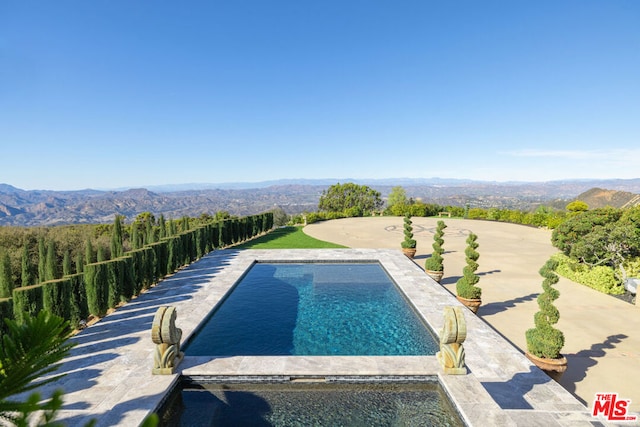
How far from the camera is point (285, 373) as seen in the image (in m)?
6.73

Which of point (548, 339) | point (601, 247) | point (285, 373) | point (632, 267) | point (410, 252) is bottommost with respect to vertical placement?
point (285, 373)

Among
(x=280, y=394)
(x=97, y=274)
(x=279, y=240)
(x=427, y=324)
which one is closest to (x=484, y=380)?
(x=427, y=324)

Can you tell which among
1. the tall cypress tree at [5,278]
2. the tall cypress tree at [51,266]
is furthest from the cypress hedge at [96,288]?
the tall cypress tree at [5,278]

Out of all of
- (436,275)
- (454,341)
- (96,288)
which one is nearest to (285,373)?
(454,341)

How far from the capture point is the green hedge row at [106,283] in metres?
8.24

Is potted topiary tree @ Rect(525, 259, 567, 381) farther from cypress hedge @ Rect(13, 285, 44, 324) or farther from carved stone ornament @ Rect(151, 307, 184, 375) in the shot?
cypress hedge @ Rect(13, 285, 44, 324)

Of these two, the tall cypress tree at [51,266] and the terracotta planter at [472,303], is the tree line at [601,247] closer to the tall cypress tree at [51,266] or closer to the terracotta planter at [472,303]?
the terracotta planter at [472,303]

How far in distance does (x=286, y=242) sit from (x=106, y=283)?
546 inches

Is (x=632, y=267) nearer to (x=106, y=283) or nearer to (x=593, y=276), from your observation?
(x=593, y=276)

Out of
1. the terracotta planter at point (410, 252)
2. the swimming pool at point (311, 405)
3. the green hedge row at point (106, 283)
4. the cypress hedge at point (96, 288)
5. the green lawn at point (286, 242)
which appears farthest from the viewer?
the green lawn at point (286, 242)

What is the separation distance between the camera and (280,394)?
6.46 meters

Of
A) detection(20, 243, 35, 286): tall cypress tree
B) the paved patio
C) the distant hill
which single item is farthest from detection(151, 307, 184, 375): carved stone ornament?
the distant hill

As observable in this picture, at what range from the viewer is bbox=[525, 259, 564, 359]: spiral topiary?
7254mm

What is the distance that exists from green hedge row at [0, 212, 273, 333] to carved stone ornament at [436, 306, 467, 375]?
9442 millimetres
